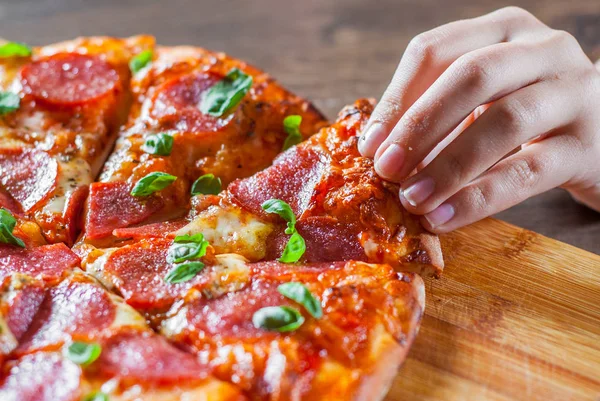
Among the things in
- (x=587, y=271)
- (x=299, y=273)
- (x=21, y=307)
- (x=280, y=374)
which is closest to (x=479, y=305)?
(x=587, y=271)

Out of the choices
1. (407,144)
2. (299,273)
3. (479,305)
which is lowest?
(479,305)

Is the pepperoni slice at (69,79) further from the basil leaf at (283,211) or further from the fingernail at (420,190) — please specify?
the fingernail at (420,190)

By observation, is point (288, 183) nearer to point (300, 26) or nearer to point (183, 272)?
point (183, 272)

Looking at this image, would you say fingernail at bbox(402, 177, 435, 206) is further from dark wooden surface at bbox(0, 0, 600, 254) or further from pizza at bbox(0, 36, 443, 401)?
dark wooden surface at bbox(0, 0, 600, 254)

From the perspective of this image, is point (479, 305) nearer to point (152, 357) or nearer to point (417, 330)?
point (417, 330)

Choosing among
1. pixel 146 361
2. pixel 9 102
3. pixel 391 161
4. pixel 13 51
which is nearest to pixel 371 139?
pixel 391 161

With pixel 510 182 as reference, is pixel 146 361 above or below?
below

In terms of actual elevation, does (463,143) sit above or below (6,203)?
above
